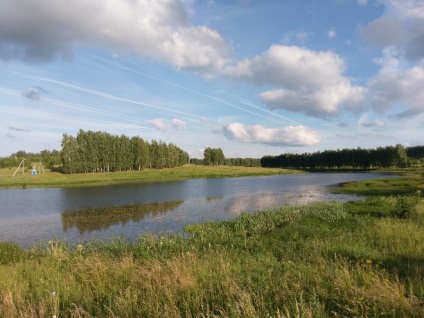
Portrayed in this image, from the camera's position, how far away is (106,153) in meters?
119

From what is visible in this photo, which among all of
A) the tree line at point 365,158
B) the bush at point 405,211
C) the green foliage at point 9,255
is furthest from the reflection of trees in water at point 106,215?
the tree line at point 365,158

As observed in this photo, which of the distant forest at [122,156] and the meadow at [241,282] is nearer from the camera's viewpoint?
the meadow at [241,282]

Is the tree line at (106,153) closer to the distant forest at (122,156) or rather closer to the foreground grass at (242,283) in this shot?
the distant forest at (122,156)

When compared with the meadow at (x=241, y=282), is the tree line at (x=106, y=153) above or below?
above

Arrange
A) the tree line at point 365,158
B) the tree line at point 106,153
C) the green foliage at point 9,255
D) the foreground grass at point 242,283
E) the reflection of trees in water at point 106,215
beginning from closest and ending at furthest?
1. the foreground grass at point 242,283
2. the green foliage at point 9,255
3. the reflection of trees in water at point 106,215
4. the tree line at point 106,153
5. the tree line at point 365,158

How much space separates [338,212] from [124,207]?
27.2 m

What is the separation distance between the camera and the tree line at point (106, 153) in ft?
359

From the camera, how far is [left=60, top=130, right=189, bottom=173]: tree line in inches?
4306

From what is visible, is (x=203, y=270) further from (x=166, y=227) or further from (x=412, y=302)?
(x=166, y=227)

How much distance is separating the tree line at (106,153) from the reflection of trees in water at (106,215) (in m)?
75.2

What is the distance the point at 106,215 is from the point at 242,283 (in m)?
30.4

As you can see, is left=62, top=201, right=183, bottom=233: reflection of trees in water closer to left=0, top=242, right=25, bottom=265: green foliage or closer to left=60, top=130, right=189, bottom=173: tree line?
left=0, top=242, right=25, bottom=265: green foliage

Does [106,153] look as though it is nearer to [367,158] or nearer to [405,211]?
[405,211]

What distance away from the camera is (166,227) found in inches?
1078
